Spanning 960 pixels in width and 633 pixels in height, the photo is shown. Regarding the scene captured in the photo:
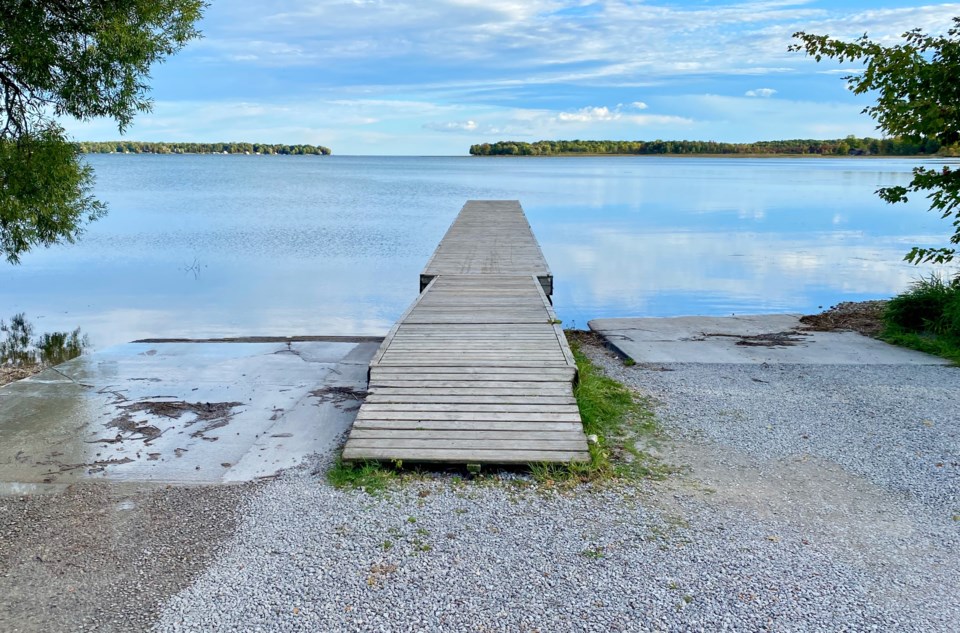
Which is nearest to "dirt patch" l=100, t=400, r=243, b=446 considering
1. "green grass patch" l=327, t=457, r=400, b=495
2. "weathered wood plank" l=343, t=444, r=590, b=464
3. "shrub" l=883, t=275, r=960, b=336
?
"green grass patch" l=327, t=457, r=400, b=495

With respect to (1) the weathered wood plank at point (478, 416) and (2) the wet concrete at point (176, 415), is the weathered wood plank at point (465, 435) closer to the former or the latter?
(1) the weathered wood plank at point (478, 416)

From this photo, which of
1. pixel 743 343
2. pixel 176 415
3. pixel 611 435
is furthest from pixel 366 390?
pixel 743 343

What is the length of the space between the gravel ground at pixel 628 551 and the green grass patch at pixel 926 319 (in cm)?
344

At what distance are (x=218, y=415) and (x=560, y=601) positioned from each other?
12.9 feet

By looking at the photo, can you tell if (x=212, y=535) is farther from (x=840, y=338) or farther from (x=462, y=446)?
(x=840, y=338)

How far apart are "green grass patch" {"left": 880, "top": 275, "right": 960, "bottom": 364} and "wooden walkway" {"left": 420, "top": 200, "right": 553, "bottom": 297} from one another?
432 centimetres

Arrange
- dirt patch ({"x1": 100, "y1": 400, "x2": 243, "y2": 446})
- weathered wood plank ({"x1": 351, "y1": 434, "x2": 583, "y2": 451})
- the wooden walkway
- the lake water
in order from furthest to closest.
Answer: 1. the lake water
2. the wooden walkway
3. dirt patch ({"x1": 100, "y1": 400, "x2": 243, "y2": 446})
4. weathered wood plank ({"x1": 351, "y1": 434, "x2": 583, "y2": 451})

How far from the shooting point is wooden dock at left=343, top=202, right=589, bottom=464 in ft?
15.4

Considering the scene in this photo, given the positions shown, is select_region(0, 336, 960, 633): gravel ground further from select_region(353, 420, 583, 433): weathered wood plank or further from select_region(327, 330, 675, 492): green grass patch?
select_region(353, 420, 583, 433): weathered wood plank

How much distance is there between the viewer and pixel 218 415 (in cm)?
610

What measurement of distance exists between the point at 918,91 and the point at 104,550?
900 centimetres

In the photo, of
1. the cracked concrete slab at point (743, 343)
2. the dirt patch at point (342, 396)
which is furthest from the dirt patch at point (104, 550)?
the cracked concrete slab at point (743, 343)

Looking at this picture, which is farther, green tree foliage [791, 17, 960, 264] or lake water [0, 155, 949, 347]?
lake water [0, 155, 949, 347]

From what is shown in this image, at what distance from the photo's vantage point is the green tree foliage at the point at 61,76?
23.9 feet
